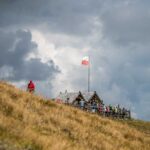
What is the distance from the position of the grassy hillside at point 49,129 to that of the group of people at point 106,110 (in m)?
18.5

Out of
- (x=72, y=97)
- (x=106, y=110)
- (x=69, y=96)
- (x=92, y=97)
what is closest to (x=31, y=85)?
(x=106, y=110)

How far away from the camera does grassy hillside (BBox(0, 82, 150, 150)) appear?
15.7 metres

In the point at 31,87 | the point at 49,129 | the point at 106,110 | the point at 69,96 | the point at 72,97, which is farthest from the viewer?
the point at 69,96

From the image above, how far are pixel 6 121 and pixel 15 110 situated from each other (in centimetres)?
449

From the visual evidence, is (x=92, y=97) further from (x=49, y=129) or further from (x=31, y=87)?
(x=49, y=129)

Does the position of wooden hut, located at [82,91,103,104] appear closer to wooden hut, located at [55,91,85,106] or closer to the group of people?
wooden hut, located at [55,91,85,106]

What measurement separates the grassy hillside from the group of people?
18.5 m

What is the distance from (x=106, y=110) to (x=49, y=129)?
36.2 meters

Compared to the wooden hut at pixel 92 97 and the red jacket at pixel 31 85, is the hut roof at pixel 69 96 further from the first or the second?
the red jacket at pixel 31 85

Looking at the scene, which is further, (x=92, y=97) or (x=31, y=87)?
(x=92, y=97)

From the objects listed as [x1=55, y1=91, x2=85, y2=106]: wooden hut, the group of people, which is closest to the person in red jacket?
the group of people

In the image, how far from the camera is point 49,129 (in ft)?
72.6

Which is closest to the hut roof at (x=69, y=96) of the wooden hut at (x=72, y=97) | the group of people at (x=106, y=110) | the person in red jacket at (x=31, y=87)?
the wooden hut at (x=72, y=97)

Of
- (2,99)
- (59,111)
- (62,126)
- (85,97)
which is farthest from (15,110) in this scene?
(85,97)
